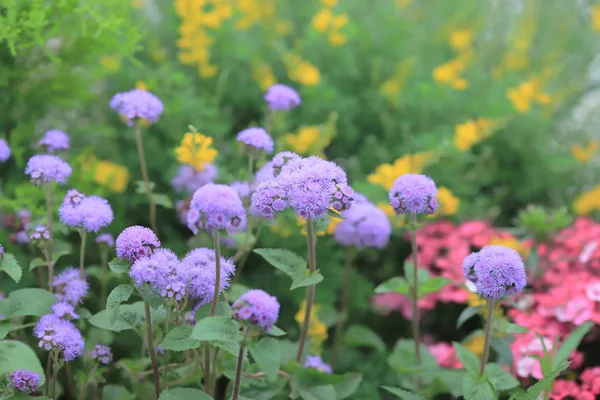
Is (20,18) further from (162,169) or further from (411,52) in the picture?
(411,52)

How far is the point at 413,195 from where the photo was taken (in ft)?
3.77

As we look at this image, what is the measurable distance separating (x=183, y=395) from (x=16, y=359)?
28 centimetres

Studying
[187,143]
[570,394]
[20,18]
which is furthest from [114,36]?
[570,394]

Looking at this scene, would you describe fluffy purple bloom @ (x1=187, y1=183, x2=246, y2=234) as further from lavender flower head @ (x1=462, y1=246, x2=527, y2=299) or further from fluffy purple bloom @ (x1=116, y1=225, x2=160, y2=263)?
lavender flower head @ (x1=462, y1=246, x2=527, y2=299)

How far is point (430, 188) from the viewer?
3.81 feet

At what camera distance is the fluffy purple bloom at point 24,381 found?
100 cm

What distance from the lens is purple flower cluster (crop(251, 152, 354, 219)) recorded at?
97 cm

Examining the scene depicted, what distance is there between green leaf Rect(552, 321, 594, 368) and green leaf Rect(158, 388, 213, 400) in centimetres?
73

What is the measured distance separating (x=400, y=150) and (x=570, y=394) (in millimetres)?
940

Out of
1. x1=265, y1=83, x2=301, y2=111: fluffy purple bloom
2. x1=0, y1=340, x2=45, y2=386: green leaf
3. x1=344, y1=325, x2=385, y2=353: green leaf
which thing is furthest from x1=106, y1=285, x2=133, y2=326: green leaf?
x1=344, y1=325, x2=385, y2=353: green leaf

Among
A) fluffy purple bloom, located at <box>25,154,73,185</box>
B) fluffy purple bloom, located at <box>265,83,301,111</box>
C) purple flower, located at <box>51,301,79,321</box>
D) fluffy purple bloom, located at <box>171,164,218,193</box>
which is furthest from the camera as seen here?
fluffy purple bloom, located at <box>171,164,218,193</box>

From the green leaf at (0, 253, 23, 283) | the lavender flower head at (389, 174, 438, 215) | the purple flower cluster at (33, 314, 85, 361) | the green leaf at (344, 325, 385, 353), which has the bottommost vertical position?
the purple flower cluster at (33, 314, 85, 361)

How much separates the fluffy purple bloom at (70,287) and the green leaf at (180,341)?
0.26 metres

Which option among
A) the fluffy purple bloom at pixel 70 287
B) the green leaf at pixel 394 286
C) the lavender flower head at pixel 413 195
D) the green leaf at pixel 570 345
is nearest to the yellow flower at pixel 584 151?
the green leaf at pixel 570 345
